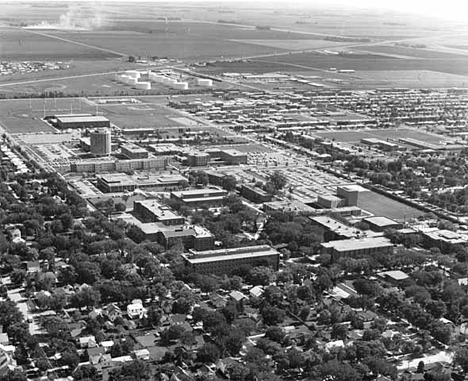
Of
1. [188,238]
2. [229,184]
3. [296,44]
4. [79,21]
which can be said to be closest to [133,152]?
[229,184]

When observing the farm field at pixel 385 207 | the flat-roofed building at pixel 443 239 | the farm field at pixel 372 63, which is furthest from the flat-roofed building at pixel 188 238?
the farm field at pixel 372 63

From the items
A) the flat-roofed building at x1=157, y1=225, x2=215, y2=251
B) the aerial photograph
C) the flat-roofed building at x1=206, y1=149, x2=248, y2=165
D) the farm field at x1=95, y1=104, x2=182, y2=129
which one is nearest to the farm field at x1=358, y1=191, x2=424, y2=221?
the aerial photograph

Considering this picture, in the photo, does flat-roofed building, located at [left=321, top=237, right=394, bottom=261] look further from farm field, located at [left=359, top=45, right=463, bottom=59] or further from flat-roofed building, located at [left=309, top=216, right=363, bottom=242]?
farm field, located at [left=359, top=45, right=463, bottom=59]

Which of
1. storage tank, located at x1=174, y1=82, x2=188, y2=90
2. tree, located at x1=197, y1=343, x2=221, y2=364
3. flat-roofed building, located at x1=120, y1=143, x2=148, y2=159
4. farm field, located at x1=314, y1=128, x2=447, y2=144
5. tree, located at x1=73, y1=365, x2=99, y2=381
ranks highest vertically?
tree, located at x1=197, y1=343, x2=221, y2=364

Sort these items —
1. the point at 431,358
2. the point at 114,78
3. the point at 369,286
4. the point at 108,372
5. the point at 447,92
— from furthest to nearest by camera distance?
the point at 114,78 < the point at 447,92 < the point at 369,286 < the point at 431,358 < the point at 108,372

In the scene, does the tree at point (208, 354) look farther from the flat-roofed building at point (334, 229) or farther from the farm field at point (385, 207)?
the farm field at point (385, 207)

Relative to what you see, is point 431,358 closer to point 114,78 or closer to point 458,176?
point 458,176

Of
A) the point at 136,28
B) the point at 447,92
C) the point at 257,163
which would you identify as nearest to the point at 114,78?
the point at 447,92
